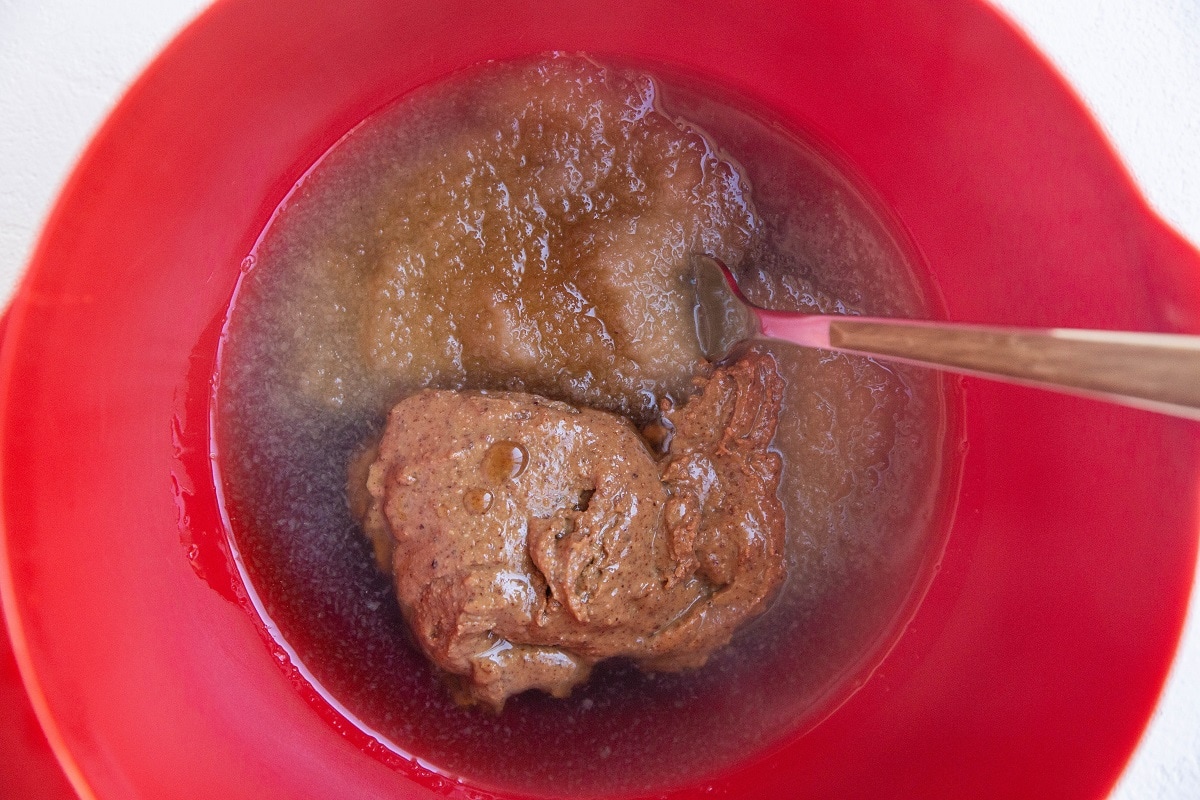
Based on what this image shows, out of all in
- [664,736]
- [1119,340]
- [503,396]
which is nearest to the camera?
[1119,340]

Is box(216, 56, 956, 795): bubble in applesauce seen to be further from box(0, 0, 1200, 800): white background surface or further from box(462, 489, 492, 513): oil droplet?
box(0, 0, 1200, 800): white background surface

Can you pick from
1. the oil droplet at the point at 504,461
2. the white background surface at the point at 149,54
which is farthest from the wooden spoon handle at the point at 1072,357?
the white background surface at the point at 149,54

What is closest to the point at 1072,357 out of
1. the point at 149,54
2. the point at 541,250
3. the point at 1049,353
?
the point at 1049,353

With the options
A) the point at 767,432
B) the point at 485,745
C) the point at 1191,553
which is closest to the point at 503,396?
the point at 767,432

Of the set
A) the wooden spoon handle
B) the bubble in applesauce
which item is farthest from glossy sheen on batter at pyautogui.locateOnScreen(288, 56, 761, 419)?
the wooden spoon handle

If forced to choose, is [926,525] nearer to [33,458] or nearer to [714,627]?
[714,627]

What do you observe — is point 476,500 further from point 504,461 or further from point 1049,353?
point 1049,353

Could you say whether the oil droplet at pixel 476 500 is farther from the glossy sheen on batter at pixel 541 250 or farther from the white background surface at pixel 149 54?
the white background surface at pixel 149 54
